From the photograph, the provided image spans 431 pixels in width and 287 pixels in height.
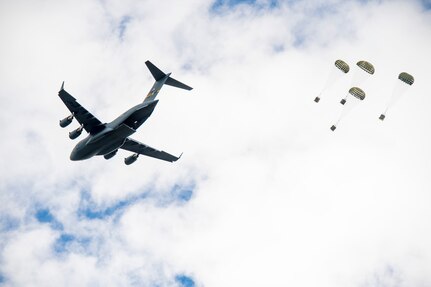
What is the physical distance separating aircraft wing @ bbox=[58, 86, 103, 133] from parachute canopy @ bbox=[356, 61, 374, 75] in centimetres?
2364

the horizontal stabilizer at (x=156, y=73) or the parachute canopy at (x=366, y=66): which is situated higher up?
the horizontal stabilizer at (x=156, y=73)

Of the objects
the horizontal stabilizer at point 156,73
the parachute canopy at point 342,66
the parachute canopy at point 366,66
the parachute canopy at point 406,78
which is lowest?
the parachute canopy at point 406,78

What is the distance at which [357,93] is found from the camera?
54.5 metres

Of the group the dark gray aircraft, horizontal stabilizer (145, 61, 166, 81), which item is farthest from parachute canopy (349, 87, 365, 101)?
horizontal stabilizer (145, 61, 166, 81)

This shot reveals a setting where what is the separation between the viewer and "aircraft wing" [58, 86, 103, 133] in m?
49.5

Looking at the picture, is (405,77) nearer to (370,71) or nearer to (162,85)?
(370,71)

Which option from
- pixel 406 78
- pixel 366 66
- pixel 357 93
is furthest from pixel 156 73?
pixel 406 78

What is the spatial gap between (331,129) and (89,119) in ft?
71.2

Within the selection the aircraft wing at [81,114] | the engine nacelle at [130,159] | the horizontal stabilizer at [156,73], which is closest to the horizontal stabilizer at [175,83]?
the horizontal stabilizer at [156,73]

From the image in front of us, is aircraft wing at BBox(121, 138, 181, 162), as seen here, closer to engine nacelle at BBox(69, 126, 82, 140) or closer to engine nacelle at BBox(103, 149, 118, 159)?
engine nacelle at BBox(103, 149, 118, 159)

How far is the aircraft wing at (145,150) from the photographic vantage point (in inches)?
2221

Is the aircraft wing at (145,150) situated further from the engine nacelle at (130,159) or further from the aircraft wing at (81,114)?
the aircraft wing at (81,114)

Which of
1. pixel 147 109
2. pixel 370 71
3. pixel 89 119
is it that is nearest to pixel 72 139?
pixel 89 119

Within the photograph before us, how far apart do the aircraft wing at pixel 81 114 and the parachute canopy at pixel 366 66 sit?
2364cm
